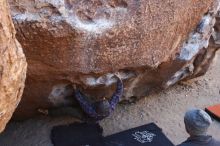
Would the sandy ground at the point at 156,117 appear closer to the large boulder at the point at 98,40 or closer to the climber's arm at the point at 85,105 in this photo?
the large boulder at the point at 98,40

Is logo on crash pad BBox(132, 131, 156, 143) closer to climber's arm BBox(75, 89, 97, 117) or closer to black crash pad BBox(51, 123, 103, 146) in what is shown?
black crash pad BBox(51, 123, 103, 146)

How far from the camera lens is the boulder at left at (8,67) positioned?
219 cm

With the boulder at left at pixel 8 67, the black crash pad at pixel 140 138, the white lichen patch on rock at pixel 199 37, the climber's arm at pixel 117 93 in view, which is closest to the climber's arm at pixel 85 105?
the climber's arm at pixel 117 93

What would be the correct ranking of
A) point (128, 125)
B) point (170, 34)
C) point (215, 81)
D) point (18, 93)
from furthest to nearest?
point (215, 81) → point (128, 125) → point (170, 34) → point (18, 93)

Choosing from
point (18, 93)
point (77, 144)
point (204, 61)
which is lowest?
point (77, 144)

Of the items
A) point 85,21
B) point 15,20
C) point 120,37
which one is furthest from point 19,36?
point 120,37

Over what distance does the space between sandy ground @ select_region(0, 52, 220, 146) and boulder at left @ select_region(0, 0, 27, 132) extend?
1329mm

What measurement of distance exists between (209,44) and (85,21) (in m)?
1.49

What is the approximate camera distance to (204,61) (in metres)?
4.12

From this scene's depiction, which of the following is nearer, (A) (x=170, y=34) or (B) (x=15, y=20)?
(B) (x=15, y=20)

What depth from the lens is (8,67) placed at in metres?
2.25

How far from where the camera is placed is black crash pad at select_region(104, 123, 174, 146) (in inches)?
144

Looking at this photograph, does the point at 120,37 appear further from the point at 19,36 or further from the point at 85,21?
the point at 19,36

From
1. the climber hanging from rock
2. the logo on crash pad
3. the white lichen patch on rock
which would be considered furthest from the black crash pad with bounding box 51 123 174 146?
the white lichen patch on rock
